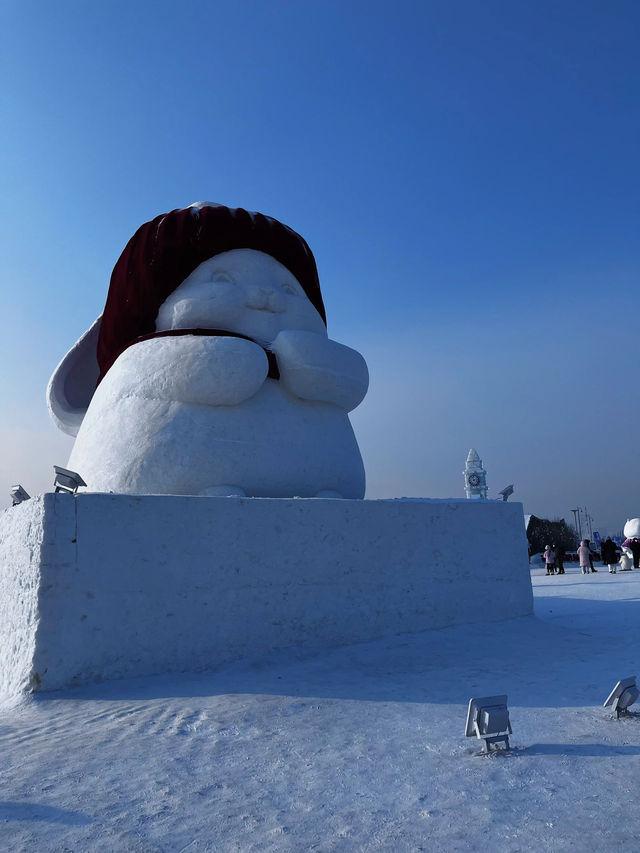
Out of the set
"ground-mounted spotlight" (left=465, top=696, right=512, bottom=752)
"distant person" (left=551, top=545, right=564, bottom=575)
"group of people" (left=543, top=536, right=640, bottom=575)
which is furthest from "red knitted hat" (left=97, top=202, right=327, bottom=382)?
"distant person" (left=551, top=545, right=564, bottom=575)

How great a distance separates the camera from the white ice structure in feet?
20.9

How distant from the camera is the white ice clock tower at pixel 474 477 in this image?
33.6 meters

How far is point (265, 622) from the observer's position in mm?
5477

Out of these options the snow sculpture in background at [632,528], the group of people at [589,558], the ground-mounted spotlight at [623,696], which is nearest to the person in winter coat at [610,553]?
the group of people at [589,558]

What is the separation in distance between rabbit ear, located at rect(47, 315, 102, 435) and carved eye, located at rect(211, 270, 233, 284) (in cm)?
249

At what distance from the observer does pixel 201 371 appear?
21.0 ft

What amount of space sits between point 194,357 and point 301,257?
2448mm

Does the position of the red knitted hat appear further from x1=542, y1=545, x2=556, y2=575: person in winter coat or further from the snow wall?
x1=542, y1=545, x2=556, y2=575: person in winter coat

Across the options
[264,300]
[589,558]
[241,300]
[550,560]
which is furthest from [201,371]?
[589,558]

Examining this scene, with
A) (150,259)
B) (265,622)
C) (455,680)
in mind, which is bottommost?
(455,680)

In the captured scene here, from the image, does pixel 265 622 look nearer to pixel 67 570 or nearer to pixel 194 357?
pixel 67 570

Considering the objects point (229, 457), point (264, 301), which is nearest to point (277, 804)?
point (229, 457)

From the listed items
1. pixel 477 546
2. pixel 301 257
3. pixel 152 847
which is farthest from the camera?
pixel 301 257

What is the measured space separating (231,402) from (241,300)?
1.40m
